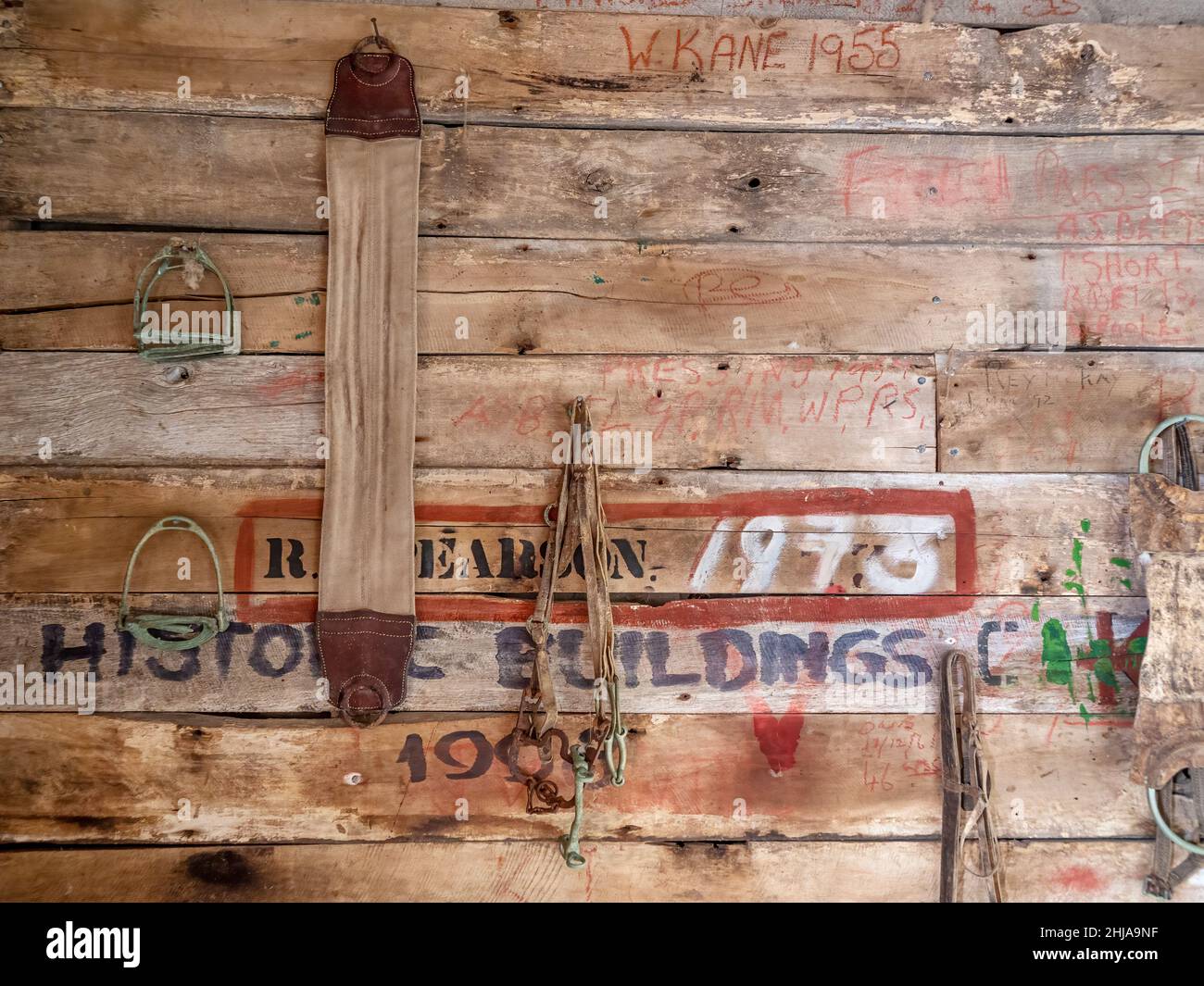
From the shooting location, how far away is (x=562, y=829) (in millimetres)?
2693

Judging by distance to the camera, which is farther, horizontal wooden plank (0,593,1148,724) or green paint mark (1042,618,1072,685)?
green paint mark (1042,618,1072,685)

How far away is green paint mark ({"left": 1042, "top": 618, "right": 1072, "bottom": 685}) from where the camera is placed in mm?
2713

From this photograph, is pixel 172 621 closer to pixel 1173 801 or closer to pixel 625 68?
pixel 625 68

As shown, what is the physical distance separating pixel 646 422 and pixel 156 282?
1840mm

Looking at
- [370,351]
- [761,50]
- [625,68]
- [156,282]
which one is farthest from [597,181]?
[156,282]

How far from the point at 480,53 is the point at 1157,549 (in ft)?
10.0

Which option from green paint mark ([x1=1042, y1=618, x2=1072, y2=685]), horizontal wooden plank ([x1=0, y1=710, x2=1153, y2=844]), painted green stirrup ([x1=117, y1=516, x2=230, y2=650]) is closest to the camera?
painted green stirrup ([x1=117, y1=516, x2=230, y2=650])

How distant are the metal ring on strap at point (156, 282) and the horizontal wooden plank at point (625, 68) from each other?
0.52 m

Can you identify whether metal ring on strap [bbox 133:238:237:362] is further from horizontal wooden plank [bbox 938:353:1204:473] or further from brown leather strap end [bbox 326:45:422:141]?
horizontal wooden plank [bbox 938:353:1204:473]

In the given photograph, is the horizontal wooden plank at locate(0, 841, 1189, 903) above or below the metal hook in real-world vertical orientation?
below

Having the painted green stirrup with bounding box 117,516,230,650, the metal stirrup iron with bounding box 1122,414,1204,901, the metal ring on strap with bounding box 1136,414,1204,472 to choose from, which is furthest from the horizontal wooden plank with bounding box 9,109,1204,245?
the painted green stirrup with bounding box 117,516,230,650

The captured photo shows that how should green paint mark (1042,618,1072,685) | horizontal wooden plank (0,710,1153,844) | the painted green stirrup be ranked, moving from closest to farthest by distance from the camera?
the painted green stirrup < horizontal wooden plank (0,710,1153,844) < green paint mark (1042,618,1072,685)

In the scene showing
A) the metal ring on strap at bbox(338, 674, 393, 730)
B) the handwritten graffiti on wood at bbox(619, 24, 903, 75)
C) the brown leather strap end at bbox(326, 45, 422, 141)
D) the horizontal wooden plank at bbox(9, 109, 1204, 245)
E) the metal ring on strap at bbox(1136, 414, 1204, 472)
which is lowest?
the metal ring on strap at bbox(338, 674, 393, 730)

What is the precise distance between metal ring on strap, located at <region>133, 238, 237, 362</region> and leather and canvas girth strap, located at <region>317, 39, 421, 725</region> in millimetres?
395
